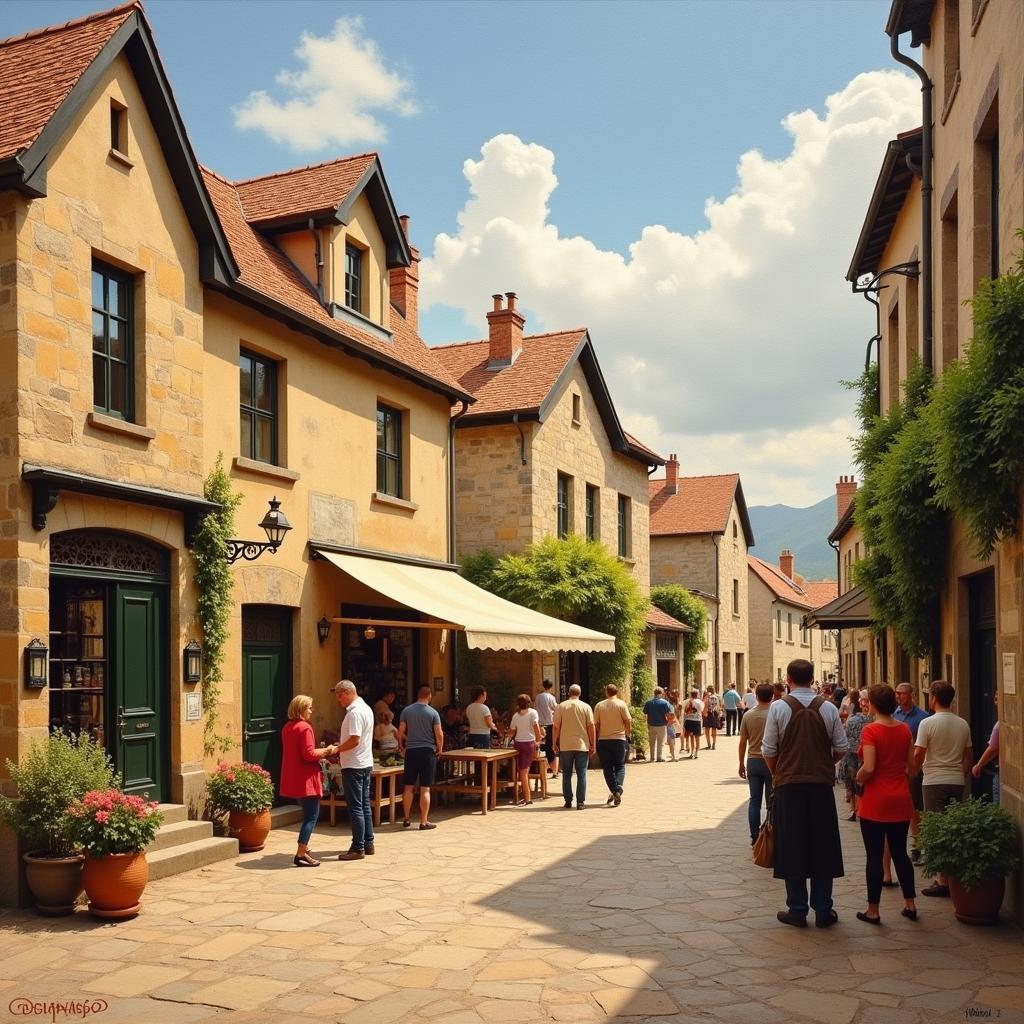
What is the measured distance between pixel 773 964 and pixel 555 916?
1.89 m

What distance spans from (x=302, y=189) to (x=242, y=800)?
28.3 ft

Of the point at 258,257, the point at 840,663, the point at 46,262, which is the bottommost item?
the point at 840,663

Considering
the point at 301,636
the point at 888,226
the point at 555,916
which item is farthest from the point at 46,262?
the point at 888,226

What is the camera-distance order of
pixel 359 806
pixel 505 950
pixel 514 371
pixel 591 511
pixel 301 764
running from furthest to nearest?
pixel 591 511 → pixel 514 371 → pixel 359 806 → pixel 301 764 → pixel 505 950

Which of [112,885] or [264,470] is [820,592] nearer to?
[264,470]

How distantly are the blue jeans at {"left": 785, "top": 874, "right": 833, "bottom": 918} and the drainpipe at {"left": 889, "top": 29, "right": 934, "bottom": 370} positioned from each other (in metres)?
6.31

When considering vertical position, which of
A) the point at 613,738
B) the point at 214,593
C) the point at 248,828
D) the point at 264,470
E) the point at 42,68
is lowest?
the point at 248,828

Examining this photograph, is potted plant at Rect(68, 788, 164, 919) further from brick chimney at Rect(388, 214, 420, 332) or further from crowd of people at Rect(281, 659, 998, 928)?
brick chimney at Rect(388, 214, 420, 332)

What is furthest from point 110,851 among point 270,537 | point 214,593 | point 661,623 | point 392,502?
point 661,623

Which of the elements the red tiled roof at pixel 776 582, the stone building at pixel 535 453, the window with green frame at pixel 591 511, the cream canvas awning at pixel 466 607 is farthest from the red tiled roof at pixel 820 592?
the cream canvas awning at pixel 466 607

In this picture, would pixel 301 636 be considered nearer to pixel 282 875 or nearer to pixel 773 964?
pixel 282 875

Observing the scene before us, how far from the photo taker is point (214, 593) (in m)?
11.1

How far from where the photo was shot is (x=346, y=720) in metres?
10.9

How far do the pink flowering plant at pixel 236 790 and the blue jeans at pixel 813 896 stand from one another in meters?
5.35
